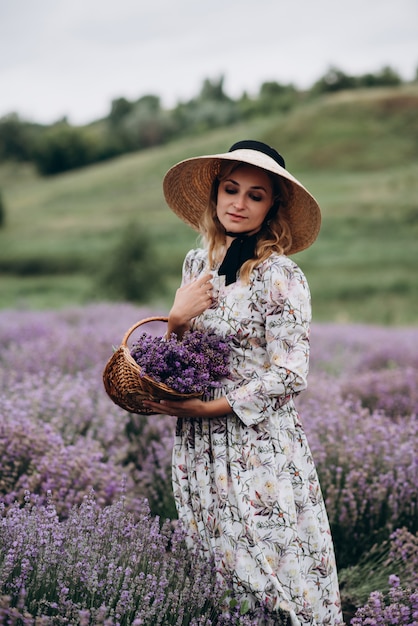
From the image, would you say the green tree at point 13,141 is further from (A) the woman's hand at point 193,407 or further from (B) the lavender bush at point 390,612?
(B) the lavender bush at point 390,612

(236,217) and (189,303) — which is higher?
(236,217)

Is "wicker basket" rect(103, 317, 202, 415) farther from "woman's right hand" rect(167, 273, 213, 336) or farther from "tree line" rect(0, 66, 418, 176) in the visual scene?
"tree line" rect(0, 66, 418, 176)

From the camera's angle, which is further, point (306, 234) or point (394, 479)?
point (394, 479)

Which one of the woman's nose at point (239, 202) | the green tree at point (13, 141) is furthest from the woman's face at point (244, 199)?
the green tree at point (13, 141)

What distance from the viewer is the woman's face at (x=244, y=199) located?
8.34 feet

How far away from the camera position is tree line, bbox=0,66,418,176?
53.0m

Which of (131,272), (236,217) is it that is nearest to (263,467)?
(236,217)

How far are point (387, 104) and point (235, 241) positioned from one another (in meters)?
48.3

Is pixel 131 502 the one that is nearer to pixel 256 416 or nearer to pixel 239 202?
pixel 256 416

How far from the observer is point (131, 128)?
197 feet

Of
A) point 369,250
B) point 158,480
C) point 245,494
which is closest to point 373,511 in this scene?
point 158,480

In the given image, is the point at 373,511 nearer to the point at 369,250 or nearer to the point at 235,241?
the point at 235,241

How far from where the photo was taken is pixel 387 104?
1863 inches

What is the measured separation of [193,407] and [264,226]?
79cm
